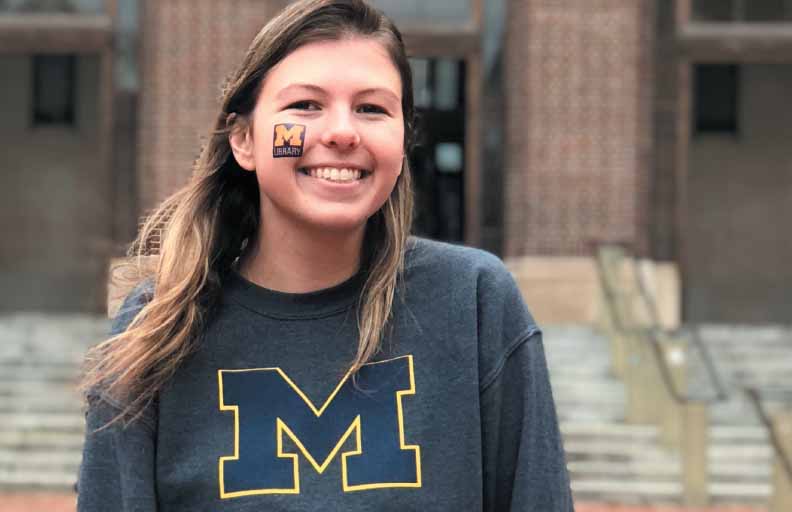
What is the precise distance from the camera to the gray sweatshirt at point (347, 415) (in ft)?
5.96

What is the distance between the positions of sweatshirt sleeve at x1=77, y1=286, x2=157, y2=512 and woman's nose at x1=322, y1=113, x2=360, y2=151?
451 mm

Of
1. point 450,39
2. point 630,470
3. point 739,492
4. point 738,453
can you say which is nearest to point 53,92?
point 450,39

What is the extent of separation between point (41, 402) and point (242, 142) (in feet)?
32.2

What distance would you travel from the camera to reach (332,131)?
185cm

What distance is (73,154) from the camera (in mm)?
21250

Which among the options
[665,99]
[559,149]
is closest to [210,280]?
[559,149]

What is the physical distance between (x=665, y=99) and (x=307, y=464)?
14591mm

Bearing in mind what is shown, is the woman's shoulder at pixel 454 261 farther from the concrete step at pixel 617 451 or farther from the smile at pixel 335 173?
the concrete step at pixel 617 451

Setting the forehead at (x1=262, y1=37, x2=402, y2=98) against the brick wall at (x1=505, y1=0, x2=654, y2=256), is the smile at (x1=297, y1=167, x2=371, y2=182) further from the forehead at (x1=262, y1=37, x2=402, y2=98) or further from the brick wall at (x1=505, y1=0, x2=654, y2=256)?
the brick wall at (x1=505, y1=0, x2=654, y2=256)

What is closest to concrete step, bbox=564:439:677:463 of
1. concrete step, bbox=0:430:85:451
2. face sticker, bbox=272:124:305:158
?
concrete step, bbox=0:430:85:451

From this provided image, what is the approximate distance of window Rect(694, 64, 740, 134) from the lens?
21.5 m

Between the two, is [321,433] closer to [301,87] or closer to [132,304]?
[132,304]

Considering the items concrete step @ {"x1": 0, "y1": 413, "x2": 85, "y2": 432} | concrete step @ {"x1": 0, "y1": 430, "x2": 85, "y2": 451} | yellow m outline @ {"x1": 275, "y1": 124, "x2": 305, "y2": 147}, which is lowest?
concrete step @ {"x1": 0, "y1": 430, "x2": 85, "y2": 451}

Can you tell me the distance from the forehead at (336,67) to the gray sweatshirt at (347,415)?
0.30 meters
